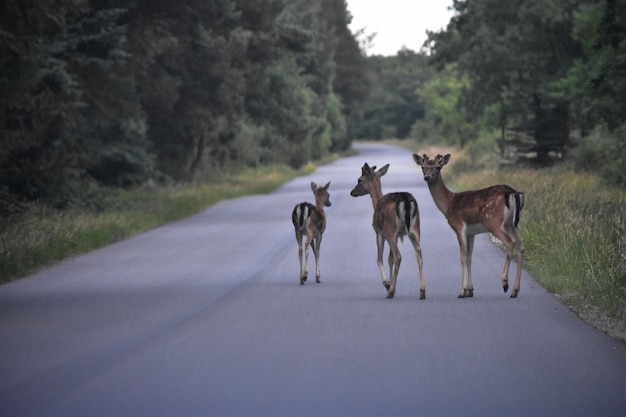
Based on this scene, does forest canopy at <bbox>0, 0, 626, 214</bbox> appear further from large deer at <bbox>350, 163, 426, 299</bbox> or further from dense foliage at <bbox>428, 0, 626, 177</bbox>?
large deer at <bbox>350, 163, 426, 299</bbox>

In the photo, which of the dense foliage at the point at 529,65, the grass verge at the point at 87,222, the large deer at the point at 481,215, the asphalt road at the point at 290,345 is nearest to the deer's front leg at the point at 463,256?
the large deer at the point at 481,215

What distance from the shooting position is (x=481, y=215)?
13039mm

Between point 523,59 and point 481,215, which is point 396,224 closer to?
point 481,215

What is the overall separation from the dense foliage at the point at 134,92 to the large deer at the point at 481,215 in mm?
7985

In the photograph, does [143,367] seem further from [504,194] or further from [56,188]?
[56,188]

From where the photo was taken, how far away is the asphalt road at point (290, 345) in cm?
777

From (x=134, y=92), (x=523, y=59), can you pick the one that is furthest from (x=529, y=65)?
(x=134, y=92)

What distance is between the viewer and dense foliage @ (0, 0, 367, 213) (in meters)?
20.9

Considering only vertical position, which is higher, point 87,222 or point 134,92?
point 134,92

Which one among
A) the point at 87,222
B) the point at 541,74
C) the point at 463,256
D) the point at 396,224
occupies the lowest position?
the point at 87,222

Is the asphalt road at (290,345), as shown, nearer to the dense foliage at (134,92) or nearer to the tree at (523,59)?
the dense foliage at (134,92)

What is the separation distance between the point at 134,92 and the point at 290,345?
20.9 m

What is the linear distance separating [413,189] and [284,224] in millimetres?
16012

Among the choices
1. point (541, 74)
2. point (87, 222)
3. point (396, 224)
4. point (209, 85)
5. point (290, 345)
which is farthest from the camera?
point (541, 74)
